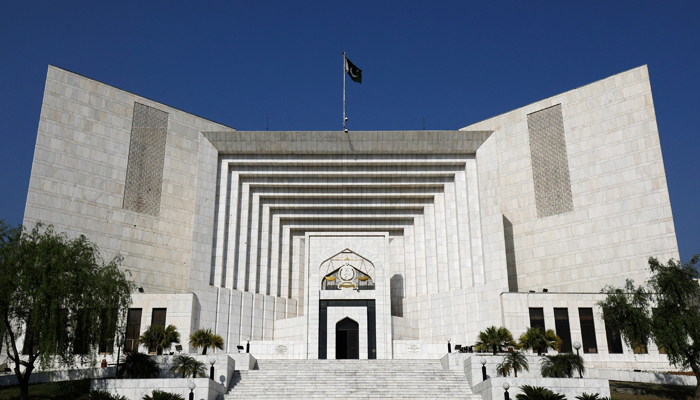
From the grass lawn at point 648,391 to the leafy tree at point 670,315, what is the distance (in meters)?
0.94

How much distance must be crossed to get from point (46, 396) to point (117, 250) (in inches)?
657

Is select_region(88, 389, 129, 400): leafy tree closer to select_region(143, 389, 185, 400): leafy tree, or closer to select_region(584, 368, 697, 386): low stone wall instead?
select_region(143, 389, 185, 400): leafy tree

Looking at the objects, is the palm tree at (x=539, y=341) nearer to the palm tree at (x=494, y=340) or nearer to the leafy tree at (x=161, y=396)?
the palm tree at (x=494, y=340)

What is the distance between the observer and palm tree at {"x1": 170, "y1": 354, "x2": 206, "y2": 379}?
26.6 metres

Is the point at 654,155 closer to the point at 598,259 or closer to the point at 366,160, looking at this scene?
the point at 598,259

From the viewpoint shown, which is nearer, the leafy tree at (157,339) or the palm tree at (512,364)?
the palm tree at (512,364)

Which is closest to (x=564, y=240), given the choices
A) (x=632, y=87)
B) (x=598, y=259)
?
(x=598, y=259)

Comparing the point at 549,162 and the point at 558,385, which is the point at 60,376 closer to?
the point at 558,385

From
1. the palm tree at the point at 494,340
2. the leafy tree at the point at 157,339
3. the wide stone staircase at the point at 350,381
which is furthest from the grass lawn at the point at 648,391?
the leafy tree at the point at 157,339

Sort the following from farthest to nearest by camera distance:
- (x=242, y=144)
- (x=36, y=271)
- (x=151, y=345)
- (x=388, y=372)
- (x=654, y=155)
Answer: (x=242, y=144), (x=654, y=155), (x=151, y=345), (x=388, y=372), (x=36, y=271)

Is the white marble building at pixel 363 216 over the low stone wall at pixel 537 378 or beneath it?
over

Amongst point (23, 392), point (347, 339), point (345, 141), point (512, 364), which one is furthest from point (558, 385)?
point (345, 141)

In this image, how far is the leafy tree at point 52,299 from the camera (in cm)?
2261

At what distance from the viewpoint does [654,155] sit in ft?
128
